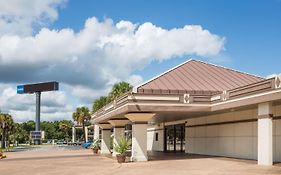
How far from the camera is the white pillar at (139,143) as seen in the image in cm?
2780

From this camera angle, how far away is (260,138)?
22688 mm

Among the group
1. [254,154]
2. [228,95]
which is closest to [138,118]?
[228,95]

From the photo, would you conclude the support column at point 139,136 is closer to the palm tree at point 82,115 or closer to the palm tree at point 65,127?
the palm tree at point 82,115

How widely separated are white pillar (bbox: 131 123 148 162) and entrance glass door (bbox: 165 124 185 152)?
1315cm

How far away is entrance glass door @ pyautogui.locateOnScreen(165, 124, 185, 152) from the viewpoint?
40.9 meters

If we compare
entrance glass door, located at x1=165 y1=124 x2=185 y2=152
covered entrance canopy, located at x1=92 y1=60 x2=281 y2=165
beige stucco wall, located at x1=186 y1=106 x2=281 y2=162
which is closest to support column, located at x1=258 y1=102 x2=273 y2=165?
covered entrance canopy, located at x1=92 y1=60 x2=281 y2=165

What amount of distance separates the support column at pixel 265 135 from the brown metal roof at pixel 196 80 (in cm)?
660

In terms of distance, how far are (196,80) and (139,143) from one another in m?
6.74

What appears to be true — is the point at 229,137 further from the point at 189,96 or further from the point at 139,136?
the point at 139,136

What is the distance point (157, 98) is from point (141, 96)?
104cm

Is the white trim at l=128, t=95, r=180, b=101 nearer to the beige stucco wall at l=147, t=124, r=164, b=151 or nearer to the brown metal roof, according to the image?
the brown metal roof

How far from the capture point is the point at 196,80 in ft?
102

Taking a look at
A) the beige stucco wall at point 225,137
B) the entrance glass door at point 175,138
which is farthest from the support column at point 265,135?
the entrance glass door at point 175,138

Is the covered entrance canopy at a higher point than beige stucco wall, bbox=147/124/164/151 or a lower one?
higher
